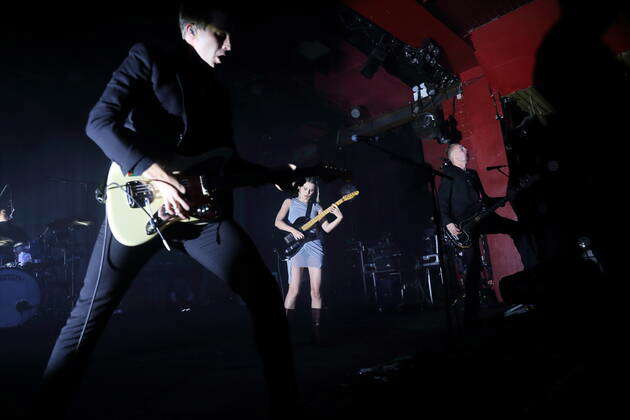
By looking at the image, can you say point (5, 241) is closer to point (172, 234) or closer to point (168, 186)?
point (172, 234)

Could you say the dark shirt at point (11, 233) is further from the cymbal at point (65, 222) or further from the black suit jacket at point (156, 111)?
the black suit jacket at point (156, 111)

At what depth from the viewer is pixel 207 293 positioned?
10.1 metres

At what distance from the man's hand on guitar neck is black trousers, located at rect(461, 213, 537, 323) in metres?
3.93

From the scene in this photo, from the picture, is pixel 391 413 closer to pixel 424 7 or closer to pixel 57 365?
pixel 57 365

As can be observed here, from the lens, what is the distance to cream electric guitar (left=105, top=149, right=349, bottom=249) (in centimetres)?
172

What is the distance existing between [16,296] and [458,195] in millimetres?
7858

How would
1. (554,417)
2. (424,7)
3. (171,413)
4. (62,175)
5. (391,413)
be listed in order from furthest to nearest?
1. (62,175)
2. (424,7)
3. (171,413)
4. (391,413)
5. (554,417)

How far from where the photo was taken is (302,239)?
198 inches

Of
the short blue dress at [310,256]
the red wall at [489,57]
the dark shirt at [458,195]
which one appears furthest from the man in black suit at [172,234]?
the red wall at [489,57]

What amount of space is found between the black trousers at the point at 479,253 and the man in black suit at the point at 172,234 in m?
3.43

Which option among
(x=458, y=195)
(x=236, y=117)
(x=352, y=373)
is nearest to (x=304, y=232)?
(x=458, y=195)

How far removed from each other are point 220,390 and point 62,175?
437 inches

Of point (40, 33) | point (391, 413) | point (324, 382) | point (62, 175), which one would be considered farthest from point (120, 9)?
point (391, 413)

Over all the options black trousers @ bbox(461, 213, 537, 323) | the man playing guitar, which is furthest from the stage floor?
the man playing guitar
